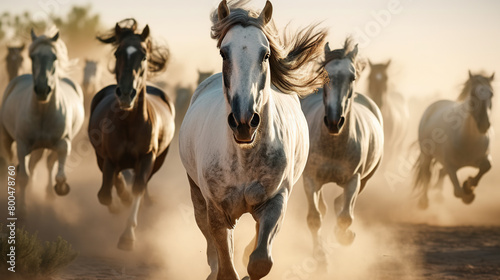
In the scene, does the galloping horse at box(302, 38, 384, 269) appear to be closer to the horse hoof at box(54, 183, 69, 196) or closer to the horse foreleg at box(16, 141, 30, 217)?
the horse hoof at box(54, 183, 69, 196)

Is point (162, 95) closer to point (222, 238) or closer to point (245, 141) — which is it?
point (222, 238)

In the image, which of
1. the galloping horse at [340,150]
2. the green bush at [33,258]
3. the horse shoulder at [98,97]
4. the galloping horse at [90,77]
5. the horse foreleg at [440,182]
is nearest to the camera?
the green bush at [33,258]

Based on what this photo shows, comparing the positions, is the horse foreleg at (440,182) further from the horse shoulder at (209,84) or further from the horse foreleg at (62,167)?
the horse shoulder at (209,84)

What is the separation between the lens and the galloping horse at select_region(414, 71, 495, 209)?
12078 millimetres

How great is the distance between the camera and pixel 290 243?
9.49m

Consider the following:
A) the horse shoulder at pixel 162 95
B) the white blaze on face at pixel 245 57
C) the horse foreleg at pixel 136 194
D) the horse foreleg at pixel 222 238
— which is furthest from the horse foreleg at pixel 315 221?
the white blaze on face at pixel 245 57

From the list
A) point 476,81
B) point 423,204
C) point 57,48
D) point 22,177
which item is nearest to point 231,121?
point 22,177

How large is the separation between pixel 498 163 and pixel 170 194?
965cm

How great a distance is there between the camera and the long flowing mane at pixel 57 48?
1037 cm

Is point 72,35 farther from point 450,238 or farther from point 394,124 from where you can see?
point 450,238

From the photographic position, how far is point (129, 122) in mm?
9336

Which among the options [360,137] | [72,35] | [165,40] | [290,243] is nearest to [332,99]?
[360,137]

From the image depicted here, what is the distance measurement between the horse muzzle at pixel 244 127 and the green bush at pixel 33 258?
10.6 ft

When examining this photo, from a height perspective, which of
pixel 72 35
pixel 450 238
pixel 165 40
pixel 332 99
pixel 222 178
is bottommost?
pixel 450 238
